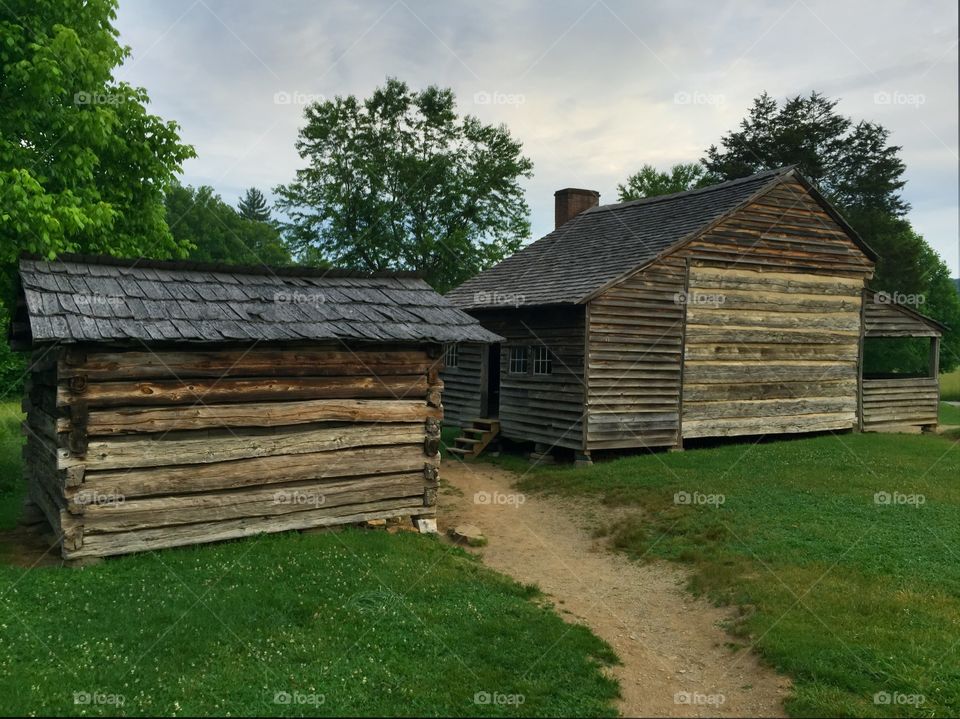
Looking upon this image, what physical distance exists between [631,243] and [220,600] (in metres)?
14.8

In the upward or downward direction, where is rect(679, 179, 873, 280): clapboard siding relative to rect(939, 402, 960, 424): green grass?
upward

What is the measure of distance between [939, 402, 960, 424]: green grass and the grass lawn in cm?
2504

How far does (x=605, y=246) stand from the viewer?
20.6 m

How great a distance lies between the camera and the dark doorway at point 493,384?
2171 cm

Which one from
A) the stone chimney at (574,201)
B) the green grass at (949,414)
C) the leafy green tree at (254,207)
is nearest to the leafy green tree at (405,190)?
the stone chimney at (574,201)

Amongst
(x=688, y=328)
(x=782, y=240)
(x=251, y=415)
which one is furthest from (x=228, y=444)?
(x=782, y=240)

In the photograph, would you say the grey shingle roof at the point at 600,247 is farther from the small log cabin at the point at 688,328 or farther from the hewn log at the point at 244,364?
the hewn log at the point at 244,364

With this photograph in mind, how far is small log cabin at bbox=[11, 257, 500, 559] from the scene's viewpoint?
9219 mm

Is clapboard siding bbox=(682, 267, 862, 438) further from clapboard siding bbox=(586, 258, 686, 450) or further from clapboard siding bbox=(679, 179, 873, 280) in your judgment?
clapboard siding bbox=(586, 258, 686, 450)

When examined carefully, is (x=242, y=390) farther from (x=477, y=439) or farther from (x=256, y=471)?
(x=477, y=439)

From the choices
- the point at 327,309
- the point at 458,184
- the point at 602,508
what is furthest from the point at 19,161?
the point at 458,184

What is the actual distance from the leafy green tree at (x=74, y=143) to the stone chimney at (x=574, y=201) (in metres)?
14.0

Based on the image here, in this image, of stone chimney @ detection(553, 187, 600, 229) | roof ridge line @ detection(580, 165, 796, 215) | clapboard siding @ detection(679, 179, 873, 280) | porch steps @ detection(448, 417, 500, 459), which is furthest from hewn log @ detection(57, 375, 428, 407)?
stone chimney @ detection(553, 187, 600, 229)

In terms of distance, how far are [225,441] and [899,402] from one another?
68.0ft
